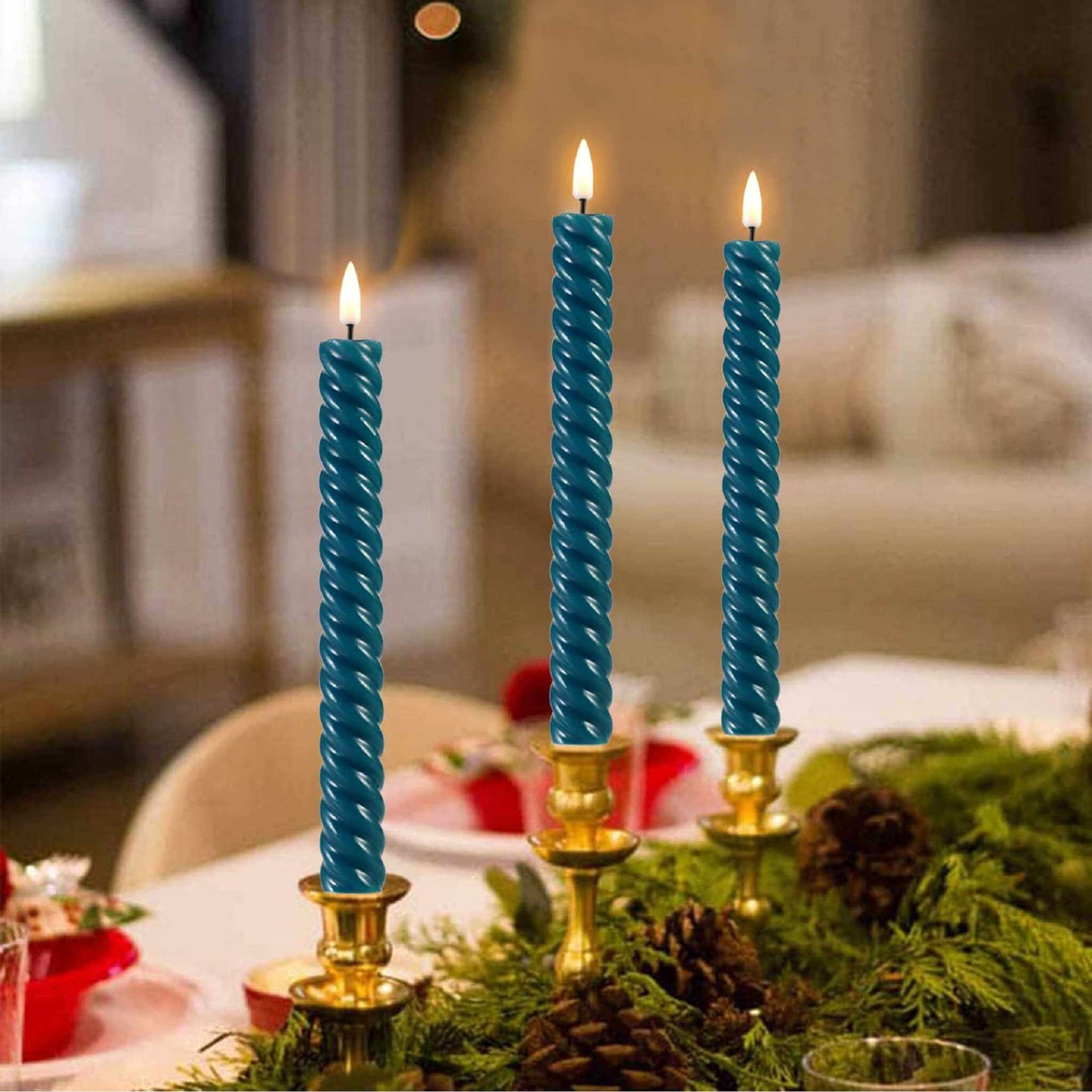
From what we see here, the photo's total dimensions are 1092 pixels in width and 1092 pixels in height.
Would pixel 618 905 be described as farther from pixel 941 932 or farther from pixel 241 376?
pixel 241 376

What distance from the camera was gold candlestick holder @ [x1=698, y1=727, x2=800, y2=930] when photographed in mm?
805

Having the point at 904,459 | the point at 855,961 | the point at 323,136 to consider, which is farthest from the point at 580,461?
the point at 323,136

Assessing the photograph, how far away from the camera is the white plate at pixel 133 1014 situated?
934mm

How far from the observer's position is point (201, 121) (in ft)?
15.0

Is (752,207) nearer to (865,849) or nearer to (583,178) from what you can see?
(583,178)

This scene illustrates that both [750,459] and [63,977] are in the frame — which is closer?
[750,459]

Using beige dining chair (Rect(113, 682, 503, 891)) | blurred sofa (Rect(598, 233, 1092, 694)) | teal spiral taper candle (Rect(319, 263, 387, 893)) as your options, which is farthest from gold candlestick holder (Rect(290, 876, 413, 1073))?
blurred sofa (Rect(598, 233, 1092, 694))

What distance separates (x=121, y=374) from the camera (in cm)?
434

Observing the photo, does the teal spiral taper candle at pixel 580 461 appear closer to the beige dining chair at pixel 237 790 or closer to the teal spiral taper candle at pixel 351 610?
the teal spiral taper candle at pixel 351 610

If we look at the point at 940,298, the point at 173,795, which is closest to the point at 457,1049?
the point at 173,795

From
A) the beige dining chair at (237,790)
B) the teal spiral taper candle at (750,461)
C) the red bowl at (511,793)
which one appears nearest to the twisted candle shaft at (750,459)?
the teal spiral taper candle at (750,461)

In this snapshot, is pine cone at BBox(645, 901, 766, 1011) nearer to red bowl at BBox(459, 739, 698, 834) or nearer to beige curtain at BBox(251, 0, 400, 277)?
red bowl at BBox(459, 739, 698, 834)

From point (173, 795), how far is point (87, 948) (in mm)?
493

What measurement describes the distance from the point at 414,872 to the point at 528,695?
19 cm
